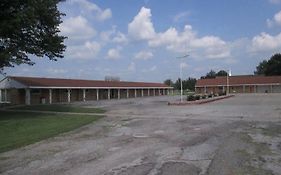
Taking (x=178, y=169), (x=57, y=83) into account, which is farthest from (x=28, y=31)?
(x=57, y=83)

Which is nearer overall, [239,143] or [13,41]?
[239,143]

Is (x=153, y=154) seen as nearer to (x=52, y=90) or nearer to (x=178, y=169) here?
(x=178, y=169)

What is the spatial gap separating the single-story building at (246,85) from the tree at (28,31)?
77.0 m

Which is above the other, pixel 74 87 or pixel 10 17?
pixel 10 17

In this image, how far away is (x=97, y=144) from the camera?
1409cm

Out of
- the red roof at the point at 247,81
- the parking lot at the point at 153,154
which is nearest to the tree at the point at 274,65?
the red roof at the point at 247,81

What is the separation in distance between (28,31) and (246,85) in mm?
86642

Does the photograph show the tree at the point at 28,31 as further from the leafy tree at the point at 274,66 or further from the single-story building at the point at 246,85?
the leafy tree at the point at 274,66

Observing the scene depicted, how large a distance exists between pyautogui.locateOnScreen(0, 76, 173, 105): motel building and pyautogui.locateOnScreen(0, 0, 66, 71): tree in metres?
23.9

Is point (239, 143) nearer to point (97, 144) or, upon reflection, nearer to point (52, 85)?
point (97, 144)

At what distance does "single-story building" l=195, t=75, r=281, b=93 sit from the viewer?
10479 cm

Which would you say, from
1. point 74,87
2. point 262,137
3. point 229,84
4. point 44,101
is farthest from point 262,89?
point 262,137

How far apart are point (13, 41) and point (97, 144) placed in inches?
718

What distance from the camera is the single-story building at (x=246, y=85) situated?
10479 centimetres
